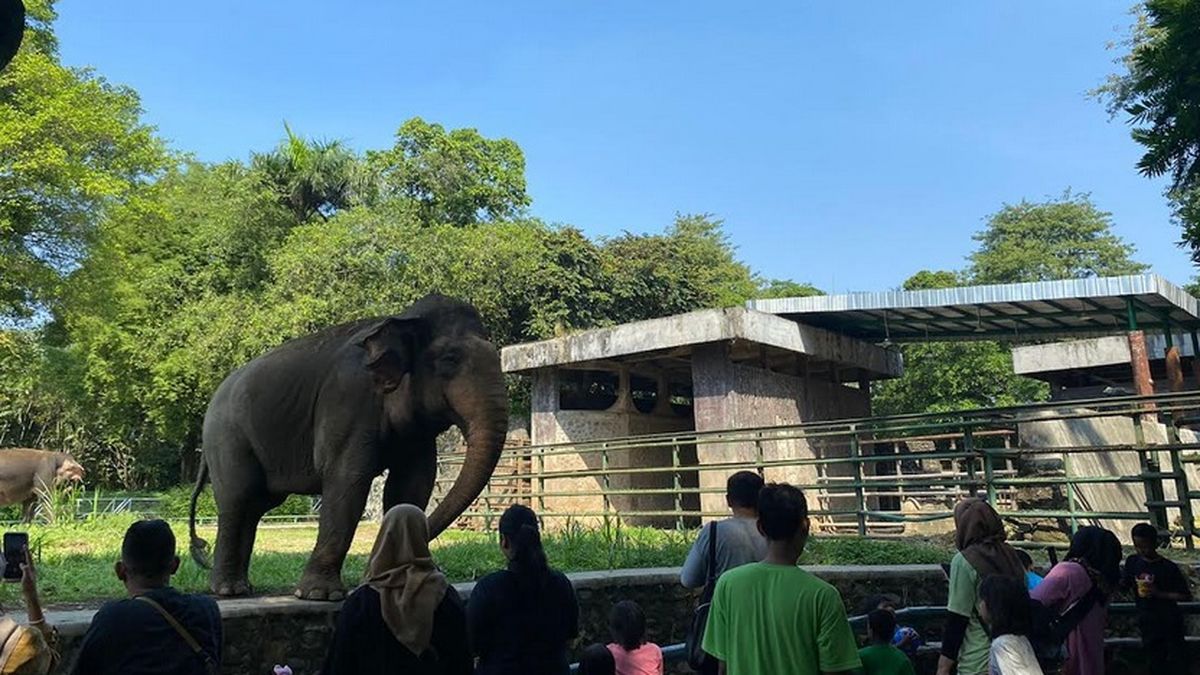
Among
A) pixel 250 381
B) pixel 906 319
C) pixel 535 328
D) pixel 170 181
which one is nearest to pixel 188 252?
pixel 170 181

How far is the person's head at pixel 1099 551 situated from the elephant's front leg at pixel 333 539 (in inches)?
151

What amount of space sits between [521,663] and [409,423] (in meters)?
2.44

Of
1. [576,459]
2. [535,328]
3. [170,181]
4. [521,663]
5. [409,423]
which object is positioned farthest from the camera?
[170,181]

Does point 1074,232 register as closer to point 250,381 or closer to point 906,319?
point 906,319

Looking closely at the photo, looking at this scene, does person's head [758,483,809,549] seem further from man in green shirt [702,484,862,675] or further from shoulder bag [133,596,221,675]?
shoulder bag [133,596,221,675]

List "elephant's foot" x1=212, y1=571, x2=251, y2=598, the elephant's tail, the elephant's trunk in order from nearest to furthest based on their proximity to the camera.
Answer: the elephant's trunk, "elephant's foot" x1=212, y1=571, x2=251, y2=598, the elephant's tail

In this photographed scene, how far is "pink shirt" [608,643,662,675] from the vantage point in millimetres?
4145

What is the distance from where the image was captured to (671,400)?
63.9ft

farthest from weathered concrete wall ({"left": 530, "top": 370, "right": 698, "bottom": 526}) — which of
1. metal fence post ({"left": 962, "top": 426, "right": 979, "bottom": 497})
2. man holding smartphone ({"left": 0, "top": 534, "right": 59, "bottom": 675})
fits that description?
man holding smartphone ({"left": 0, "top": 534, "right": 59, "bottom": 675})

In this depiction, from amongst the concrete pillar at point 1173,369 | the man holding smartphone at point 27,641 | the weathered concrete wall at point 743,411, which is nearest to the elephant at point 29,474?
the weathered concrete wall at point 743,411

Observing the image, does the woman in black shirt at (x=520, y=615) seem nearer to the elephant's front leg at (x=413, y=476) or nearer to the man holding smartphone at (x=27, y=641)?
the man holding smartphone at (x=27, y=641)

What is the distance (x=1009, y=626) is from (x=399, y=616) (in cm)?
218

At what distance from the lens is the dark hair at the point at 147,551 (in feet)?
8.88

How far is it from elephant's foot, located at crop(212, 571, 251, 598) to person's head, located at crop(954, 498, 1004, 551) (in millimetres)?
4369
